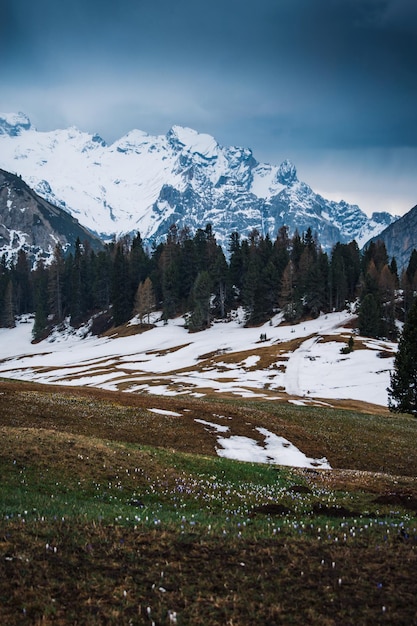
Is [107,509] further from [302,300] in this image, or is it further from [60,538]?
[302,300]

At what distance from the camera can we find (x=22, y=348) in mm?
156625

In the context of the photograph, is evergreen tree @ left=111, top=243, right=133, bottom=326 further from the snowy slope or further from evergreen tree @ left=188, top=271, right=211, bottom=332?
evergreen tree @ left=188, top=271, right=211, bottom=332

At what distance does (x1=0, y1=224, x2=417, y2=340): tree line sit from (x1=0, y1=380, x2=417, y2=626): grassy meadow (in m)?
99.3

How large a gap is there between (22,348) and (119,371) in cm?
7805

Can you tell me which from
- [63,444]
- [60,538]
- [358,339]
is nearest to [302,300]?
[358,339]

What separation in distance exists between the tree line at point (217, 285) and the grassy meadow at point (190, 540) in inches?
3910

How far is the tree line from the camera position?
458ft

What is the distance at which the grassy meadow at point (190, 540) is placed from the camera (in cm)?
716

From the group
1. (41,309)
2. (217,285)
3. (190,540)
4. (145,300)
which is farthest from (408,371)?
(41,309)

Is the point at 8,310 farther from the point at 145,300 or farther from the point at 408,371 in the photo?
the point at 408,371

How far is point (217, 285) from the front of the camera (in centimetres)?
15912

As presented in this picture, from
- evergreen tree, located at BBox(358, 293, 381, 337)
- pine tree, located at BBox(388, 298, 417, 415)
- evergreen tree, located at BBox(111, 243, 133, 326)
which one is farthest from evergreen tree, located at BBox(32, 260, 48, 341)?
pine tree, located at BBox(388, 298, 417, 415)

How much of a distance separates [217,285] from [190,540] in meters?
150

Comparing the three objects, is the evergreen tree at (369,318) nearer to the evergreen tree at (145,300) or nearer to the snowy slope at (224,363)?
the snowy slope at (224,363)
